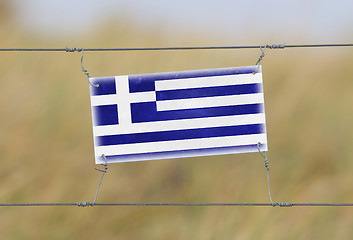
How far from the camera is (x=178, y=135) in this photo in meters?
4.34

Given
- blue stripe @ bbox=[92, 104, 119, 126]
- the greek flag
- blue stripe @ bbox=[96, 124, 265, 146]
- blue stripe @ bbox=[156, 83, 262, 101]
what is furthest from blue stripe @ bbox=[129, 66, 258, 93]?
blue stripe @ bbox=[96, 124, 265, 146]

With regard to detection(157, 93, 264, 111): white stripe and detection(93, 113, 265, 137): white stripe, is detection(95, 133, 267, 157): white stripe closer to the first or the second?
detection(93, 113, 265, 137): white stripe

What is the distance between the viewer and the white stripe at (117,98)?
169 inches

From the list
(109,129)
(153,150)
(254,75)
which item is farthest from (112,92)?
(254,75)

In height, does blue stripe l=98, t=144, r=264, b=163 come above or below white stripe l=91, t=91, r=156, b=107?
below

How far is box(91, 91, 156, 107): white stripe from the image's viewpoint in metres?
4.28

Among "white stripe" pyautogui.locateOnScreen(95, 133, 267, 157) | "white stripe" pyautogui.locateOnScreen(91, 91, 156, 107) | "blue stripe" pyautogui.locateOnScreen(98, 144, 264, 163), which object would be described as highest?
"white stripe" pyautogui.locateOnScreen(91, 91, 156, 107)

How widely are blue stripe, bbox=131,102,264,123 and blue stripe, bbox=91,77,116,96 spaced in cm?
24

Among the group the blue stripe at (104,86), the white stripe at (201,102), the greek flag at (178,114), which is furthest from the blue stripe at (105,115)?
the white stripe at (201,102)

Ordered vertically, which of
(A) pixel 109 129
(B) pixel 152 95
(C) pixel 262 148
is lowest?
(C) pixel 262 148

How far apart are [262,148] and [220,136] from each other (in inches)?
15.5

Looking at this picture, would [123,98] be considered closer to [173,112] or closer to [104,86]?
[104,86]

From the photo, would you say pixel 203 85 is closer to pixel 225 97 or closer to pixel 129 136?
pixel 225 97

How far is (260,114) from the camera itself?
170 inches
